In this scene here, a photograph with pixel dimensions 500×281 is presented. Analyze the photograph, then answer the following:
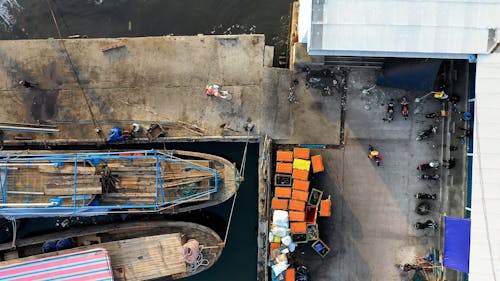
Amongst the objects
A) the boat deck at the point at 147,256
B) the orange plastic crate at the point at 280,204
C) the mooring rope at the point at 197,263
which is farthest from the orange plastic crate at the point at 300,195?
the boat deck at the point at 147,256

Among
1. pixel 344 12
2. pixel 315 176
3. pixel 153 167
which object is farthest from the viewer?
pixel 315 176

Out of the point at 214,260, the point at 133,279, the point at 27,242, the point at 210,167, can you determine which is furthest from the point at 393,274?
the point at 27,242

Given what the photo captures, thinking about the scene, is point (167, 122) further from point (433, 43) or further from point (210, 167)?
point (433, 43)

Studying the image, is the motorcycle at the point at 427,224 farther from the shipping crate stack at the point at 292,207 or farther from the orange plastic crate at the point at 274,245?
the orange plastic crate at the point at 274,245

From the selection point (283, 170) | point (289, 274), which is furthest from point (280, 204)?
point (289, 274)

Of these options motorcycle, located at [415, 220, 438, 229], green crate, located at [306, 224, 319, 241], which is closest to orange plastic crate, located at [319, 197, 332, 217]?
green crate, located at [306, 224, 319, 241]

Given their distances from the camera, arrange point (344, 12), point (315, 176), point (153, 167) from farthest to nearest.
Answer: point (315, 176) < point (153, 167) < point (344, 12)

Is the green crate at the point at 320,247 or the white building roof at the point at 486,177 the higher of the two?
the white building roof at the point at 486,177
